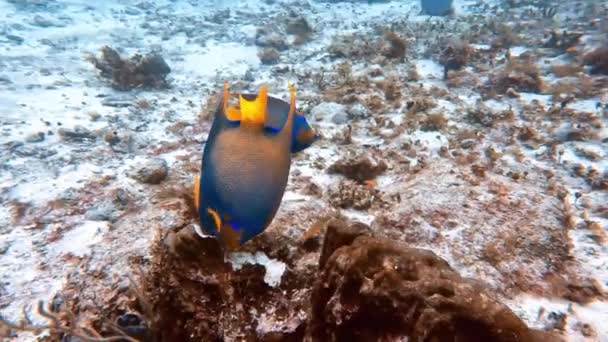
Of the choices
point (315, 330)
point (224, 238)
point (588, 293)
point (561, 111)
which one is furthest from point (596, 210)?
point (224, 238)

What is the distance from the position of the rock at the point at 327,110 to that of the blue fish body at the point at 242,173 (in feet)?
15.2

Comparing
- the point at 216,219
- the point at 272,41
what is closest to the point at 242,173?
the point at 216,219

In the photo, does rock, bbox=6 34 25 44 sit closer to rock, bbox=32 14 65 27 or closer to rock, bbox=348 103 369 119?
rock, bbox=32 14 65 27

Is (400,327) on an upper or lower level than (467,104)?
upper

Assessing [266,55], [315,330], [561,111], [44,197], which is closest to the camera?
[315,330]

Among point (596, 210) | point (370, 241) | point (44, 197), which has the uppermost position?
point (370, 241)

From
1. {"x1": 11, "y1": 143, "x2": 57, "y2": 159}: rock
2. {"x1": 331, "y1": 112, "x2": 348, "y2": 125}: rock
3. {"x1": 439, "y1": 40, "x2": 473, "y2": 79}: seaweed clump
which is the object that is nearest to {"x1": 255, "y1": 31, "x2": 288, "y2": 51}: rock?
{"x1": 439, "y1": 40, "x2": 473, "y2": 79}: seaweed clump

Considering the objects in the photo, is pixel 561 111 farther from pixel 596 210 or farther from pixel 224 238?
pixel 224 238

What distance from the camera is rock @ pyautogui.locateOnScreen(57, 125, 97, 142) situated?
5.77 meters

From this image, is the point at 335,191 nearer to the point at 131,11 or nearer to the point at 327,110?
the point at 327,110

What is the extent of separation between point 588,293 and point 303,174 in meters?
3.14

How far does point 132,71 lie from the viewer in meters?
8.12

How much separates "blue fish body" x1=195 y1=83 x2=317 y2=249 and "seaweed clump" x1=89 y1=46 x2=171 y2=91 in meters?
7.84

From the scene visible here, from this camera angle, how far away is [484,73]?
7.85 meters
